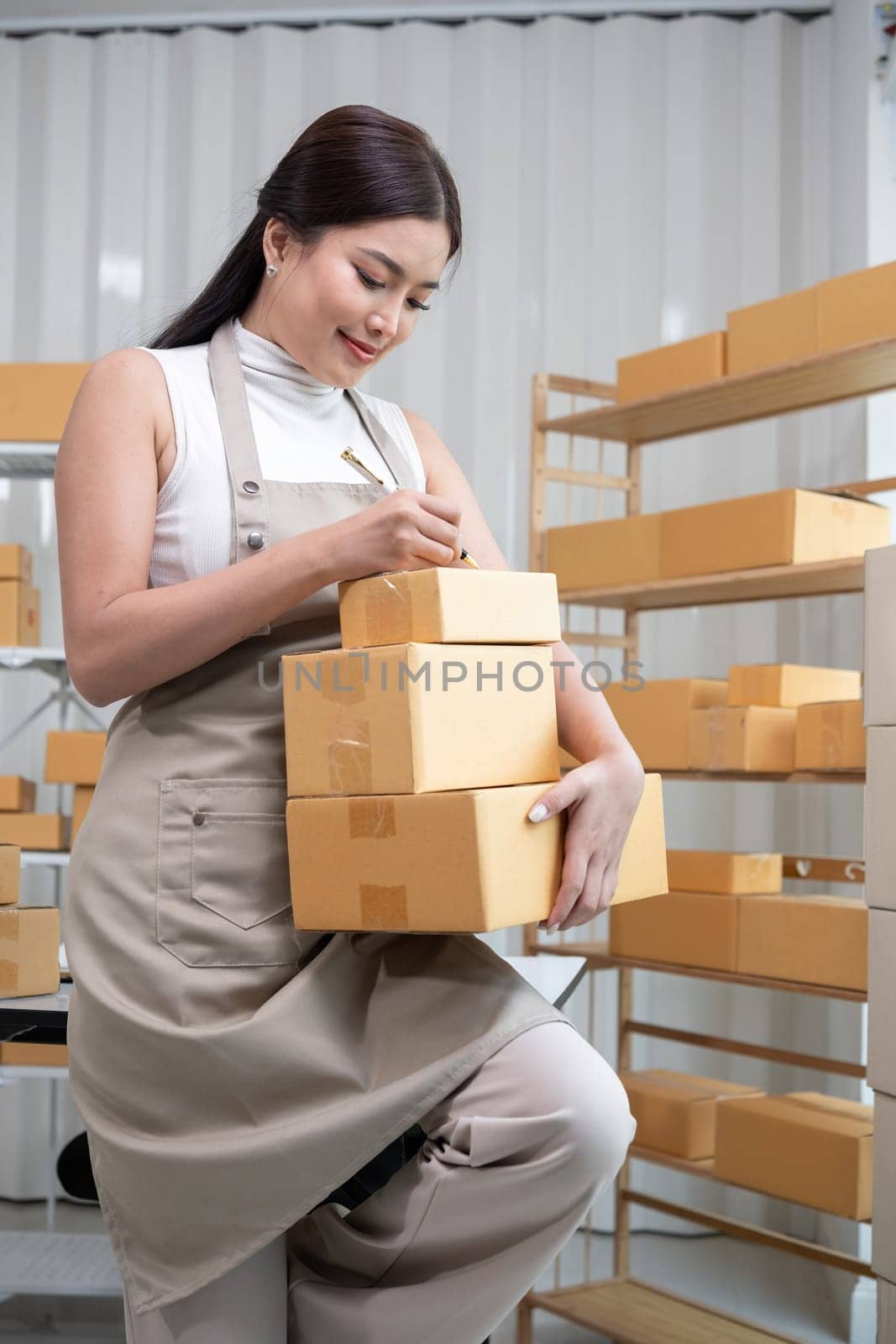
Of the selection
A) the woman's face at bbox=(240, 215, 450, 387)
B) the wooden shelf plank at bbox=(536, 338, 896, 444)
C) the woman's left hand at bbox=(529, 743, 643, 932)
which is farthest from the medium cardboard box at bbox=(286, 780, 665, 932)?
the wooden shelf plank at bbox=(536, 338, 896, 444)

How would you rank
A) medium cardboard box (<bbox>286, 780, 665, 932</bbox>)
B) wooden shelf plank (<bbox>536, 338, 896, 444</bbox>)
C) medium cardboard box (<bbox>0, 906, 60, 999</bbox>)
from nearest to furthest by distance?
medium cardboard box (<bbox>286, 780, 665, 932</bbox>) < medium cardboard box (<bbox>0, 906, 60, 999</bbox>) < wooden shelf plank (<bbox>536, 338, 896, 444</bbox>)

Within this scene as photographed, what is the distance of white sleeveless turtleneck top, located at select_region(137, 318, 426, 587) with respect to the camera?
4.20 feet

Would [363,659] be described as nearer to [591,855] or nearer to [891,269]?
[591,855]

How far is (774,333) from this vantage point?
2.51m

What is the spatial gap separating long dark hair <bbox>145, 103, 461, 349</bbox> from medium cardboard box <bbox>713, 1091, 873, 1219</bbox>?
163 cm

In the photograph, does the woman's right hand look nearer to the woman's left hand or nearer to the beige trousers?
the woman's left hand

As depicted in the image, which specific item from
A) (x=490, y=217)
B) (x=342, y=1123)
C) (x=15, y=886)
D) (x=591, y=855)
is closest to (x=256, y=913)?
(x=342, y=1123)

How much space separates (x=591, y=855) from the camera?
1164 mm

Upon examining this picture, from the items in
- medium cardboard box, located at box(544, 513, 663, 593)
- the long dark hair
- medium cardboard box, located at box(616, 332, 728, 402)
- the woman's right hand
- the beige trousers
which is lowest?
the beige trousers

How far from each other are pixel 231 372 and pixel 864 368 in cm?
146

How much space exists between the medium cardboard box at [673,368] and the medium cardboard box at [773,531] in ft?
0.87

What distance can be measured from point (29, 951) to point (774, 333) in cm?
169

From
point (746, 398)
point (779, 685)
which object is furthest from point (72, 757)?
point (746, 398)

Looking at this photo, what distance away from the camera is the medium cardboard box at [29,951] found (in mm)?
1789
